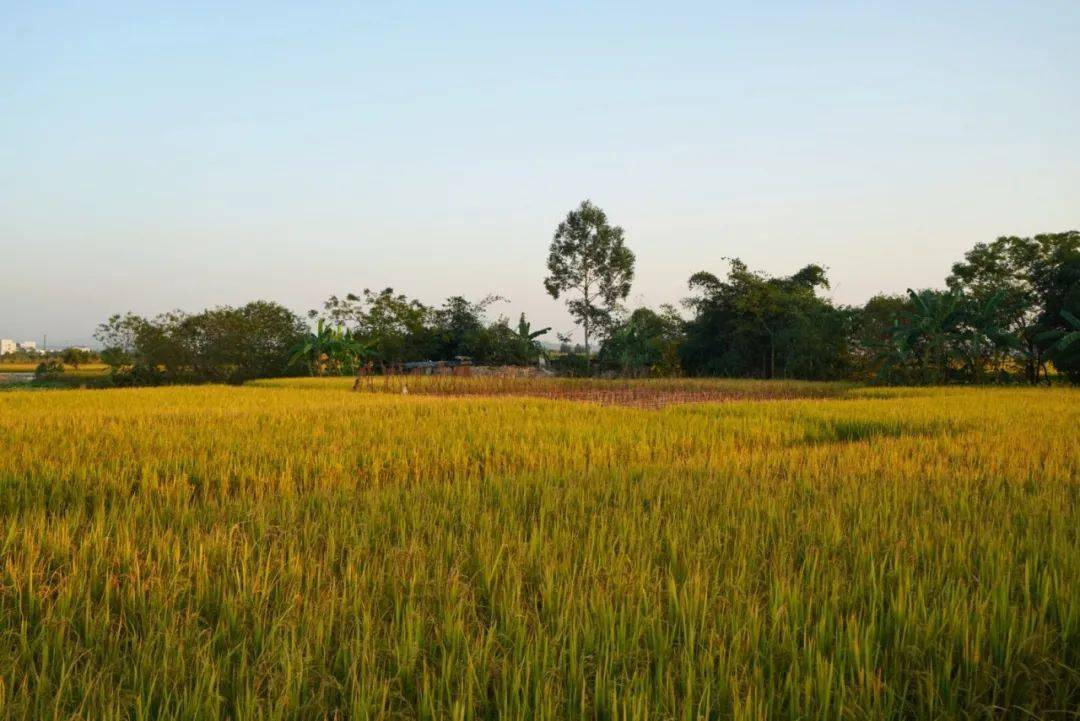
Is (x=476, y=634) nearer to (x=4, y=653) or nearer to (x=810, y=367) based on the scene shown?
(x=4, y=653)

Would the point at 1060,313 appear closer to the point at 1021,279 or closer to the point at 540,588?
the point at 1021,279

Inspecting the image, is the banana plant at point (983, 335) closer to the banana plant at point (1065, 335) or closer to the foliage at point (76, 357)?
the banana plant at point (1065, 335)

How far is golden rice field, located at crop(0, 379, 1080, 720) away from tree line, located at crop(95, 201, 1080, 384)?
42.0 ft

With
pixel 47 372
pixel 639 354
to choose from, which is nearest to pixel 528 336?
pixel 639 354

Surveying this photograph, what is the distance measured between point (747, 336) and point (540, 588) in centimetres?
2024

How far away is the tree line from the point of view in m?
16.5

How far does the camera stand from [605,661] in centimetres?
166

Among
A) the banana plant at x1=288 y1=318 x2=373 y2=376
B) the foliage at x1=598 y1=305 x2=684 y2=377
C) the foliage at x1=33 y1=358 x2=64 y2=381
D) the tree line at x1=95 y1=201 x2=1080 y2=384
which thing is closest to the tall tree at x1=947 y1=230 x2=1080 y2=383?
the tree line at x1=95 y1=201 x2=1080 y2=384

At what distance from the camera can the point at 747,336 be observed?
2128 centimetres

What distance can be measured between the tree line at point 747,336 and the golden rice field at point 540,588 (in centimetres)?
1280

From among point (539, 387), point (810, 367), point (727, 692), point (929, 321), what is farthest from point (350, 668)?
point (810, 367)

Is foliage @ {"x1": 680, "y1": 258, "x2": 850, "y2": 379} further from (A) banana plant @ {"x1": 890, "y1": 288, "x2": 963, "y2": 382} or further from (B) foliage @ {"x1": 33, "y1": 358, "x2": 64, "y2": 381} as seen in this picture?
(B) foliage @ {"x1": 33, "y1": 358, "x2": 64, "y2": 381}

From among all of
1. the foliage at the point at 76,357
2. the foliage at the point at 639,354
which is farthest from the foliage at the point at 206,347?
the foliage at the point at 76,357

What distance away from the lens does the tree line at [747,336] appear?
16.5 meters
